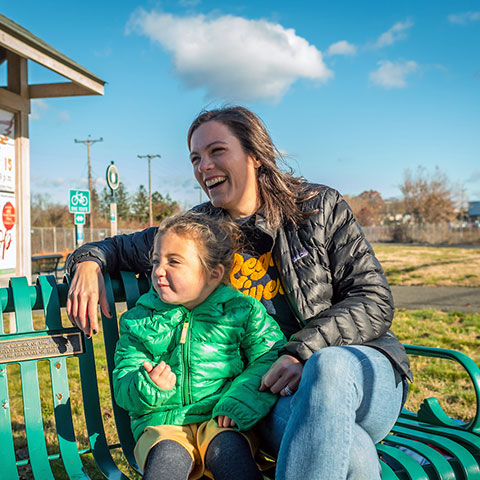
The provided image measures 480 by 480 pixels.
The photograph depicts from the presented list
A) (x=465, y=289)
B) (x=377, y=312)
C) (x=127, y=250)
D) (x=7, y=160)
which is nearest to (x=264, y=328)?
(x=377, y=312)

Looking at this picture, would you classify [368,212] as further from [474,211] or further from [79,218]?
[79,218]

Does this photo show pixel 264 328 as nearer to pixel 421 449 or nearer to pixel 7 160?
pixel 421 449

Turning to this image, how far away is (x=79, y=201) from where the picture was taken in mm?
11859

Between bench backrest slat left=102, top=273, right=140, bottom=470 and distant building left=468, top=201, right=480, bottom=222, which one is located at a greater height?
distant building left=468, top=201, right=480, bottom=222

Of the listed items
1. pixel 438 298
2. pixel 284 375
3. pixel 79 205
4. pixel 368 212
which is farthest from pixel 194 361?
pixel 368 212

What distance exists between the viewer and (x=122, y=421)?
2.27 m

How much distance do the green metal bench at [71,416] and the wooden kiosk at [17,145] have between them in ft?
14.6

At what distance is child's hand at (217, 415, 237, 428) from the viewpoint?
185 centimetres

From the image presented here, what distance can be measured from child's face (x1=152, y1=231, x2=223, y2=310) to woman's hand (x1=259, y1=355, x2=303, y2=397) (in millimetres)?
443

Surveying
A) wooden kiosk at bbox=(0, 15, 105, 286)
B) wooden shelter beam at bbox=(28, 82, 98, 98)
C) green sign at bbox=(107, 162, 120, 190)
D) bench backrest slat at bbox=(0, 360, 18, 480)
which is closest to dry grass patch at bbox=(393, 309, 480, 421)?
bench backrest slat at bbox=(0, 360, 18, 480)

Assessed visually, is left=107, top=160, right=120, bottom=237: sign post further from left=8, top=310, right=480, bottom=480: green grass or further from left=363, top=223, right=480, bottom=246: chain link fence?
left=363, top=223, right=480, bottom=246: chain link fence

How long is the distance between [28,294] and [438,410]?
1991 millimetres

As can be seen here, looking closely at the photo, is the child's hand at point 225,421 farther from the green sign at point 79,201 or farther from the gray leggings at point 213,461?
the green sign at point 79,201

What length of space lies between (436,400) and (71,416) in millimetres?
1689
